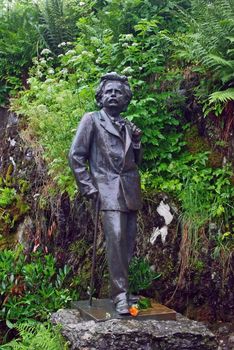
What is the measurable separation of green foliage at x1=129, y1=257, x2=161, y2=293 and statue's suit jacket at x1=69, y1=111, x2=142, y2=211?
1.08 metres

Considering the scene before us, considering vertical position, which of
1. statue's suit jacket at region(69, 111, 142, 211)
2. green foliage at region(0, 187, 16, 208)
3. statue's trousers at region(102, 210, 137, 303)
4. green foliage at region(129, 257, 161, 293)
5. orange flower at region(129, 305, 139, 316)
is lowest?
orange flower at region(129, 305, 139, 316)

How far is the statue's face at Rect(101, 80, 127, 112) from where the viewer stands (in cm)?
528

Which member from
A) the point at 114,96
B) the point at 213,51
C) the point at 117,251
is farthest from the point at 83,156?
the point at 213,51

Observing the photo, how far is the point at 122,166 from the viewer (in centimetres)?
522

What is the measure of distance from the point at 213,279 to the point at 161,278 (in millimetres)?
626

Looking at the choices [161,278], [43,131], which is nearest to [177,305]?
[161,278]

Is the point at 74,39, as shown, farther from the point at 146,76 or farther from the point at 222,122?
the point at 222,122

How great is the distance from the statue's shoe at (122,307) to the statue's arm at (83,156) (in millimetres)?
1047

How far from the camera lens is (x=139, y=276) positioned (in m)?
5.95

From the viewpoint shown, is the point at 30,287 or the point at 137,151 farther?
the point at 30,287

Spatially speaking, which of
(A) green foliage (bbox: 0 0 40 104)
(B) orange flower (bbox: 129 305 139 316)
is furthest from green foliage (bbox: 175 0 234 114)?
(A) green foliage (bbox: 0 0 40 104)

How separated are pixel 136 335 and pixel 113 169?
1.61 m

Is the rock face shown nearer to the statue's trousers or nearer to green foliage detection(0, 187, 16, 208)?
the statue's trousers

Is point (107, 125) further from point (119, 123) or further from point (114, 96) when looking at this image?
point (114, 96)
